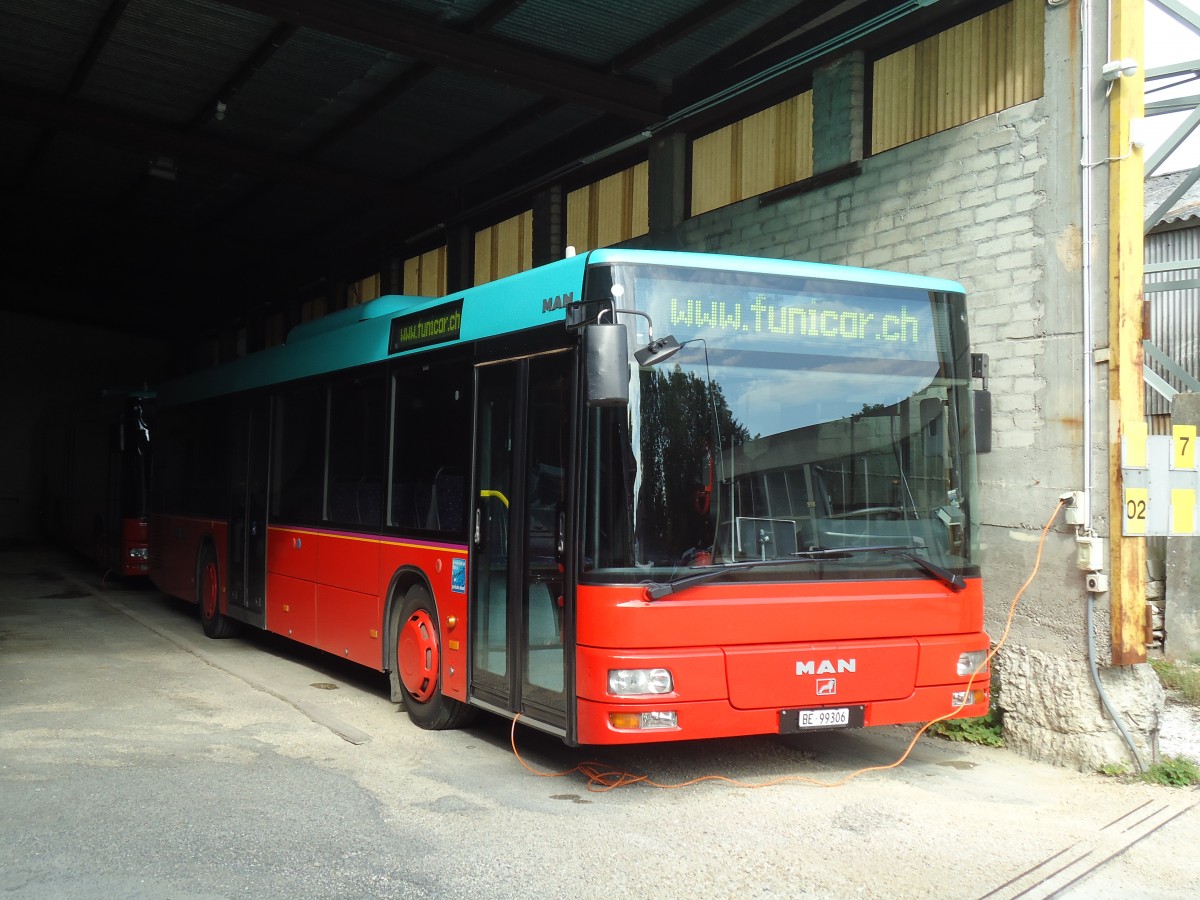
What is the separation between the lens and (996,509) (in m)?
8.23

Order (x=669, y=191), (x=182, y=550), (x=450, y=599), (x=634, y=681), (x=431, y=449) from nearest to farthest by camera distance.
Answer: (x=634, y=681) → (x=450, y=599) → (x=431, y=449) → (x=669, y=191) → (x=182, y=550)

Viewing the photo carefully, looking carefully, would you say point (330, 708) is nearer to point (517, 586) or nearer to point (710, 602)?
point (517, 586)

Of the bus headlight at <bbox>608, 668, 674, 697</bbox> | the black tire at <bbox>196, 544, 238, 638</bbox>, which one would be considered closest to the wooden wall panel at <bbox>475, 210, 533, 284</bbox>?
the black tire at <bbox>196, 544, 238, 638</bbox>

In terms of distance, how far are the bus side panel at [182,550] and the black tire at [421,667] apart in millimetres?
4697

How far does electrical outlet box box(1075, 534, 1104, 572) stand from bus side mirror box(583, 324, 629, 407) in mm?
3359

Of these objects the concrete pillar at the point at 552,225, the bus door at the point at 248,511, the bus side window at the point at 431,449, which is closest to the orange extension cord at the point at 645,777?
the bus side window at the point at 431,449

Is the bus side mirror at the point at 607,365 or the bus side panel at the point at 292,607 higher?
the bus side mirror at the point at 607,365

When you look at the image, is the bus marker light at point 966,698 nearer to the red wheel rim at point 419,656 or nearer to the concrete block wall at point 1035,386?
the concrete block wall at point 1035,386

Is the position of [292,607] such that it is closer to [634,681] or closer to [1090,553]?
[634,681]

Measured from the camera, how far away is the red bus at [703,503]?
19.9 feet

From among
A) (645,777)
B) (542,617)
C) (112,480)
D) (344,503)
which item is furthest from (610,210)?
(112,480)

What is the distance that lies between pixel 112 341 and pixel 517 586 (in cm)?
3288

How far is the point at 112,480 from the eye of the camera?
20094 mm

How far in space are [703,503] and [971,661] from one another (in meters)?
1.92
